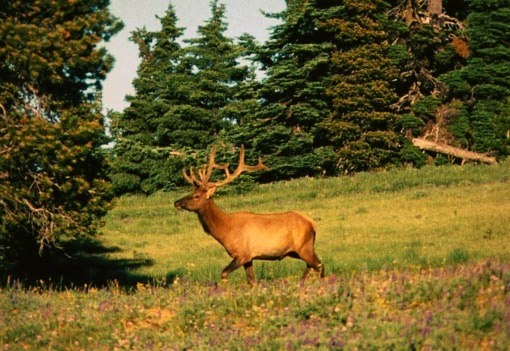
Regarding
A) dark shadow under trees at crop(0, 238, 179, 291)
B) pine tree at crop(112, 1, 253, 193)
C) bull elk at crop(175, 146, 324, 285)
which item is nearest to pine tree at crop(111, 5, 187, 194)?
pine tree at crop(112, 1, 253, 193)

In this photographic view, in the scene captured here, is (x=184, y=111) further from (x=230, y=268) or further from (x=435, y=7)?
(x=230, y=268)

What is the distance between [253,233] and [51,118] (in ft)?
15.7

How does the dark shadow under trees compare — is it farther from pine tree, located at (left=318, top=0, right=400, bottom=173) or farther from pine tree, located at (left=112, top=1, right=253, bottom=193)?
pine tree, located at (left=112, top=1, right=253, bottom=193)

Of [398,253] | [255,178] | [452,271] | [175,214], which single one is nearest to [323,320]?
[452,271]

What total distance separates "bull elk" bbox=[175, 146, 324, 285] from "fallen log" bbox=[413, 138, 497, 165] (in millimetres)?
32347

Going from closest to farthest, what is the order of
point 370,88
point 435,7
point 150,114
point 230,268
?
point 230,268
point 370,88
point 435,7
point 150,114

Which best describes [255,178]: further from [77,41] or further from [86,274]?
[77,41]

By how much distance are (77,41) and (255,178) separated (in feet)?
121

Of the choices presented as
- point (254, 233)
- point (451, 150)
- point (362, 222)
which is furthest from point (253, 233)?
point (451, 150)

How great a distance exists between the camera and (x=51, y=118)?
51.2ft

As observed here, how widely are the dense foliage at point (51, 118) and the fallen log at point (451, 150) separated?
1375 inches

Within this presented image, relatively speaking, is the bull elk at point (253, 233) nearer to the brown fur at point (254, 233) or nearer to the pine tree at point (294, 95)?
the brown fur at point (254, 233)

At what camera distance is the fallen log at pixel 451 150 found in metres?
47.2

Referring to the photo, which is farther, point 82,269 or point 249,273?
point 82,269
